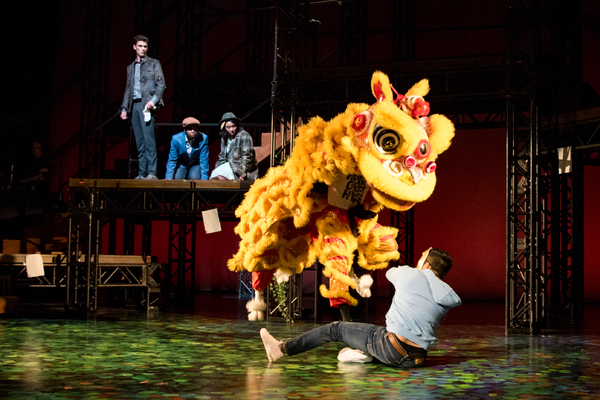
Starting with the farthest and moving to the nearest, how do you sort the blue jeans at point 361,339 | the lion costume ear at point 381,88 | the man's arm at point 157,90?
the man's arm at point 157,90
the lion costume ear at point 381,88
the blue jeans at point 361,339

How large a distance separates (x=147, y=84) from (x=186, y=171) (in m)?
1.26

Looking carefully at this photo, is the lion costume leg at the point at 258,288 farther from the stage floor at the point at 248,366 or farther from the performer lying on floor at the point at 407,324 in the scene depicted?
the performer lying on floor at the point at 407,324

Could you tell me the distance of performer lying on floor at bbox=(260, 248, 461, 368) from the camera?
14.4 ft

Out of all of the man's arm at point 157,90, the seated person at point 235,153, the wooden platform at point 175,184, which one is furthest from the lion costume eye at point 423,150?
the man's arm at point 157,90

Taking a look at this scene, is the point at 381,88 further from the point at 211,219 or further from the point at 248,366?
the point at 211,219

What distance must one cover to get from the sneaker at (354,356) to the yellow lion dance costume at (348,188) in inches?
15.6

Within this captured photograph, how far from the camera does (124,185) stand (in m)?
8.72

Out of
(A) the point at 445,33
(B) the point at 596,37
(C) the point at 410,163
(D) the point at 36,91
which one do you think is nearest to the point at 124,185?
(C) the point at 410,163

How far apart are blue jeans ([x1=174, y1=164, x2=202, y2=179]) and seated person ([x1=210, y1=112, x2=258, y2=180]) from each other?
1.02 ft

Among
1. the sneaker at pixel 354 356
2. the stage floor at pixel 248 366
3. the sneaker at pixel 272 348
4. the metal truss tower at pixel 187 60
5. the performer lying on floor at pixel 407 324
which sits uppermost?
the metal truss tower at pixel 187 60

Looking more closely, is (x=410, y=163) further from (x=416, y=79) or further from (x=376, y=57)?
(x=376, y=57)

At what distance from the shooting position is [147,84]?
8430 millimetres

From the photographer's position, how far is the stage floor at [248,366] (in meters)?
3.89

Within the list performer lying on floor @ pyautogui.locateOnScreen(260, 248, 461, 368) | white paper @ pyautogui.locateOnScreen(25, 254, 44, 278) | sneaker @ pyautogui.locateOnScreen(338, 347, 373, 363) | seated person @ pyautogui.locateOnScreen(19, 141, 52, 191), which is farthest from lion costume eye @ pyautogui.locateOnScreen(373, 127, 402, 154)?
seated person @ pyautogui.locateOnScreen(19, 141, 52, 191)
